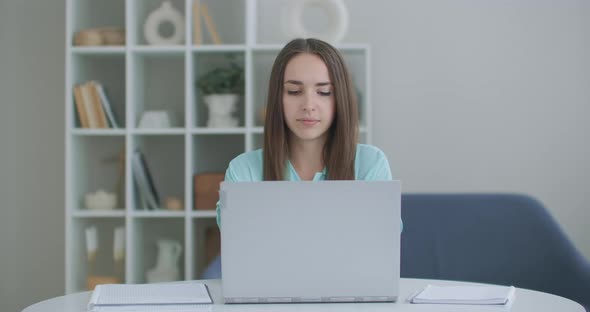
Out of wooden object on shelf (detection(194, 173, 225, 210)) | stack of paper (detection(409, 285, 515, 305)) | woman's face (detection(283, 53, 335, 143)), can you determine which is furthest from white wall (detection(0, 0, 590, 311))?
stack of paper (detection(409, 285, 515, 305))

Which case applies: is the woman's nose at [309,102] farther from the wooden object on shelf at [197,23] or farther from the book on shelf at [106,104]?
the book on shelf at [106,104]

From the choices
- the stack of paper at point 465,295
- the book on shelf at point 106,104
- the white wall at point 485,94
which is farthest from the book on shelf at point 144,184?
the stack of paper at point 465,295

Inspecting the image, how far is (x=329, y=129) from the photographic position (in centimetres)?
205

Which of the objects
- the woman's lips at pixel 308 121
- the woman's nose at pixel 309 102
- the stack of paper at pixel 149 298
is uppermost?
the woman's nose at pixel 309 102

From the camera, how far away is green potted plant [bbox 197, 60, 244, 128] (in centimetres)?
320

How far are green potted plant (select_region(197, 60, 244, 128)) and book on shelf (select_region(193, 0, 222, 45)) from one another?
0.14 metres

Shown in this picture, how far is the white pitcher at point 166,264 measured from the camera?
3.27 metres

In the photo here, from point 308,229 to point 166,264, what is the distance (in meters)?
2.03

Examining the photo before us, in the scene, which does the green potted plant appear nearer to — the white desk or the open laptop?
the white desk

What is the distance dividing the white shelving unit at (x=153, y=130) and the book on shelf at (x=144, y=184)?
3cm

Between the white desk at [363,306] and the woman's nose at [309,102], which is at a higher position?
the woman's nose at [309,102]
